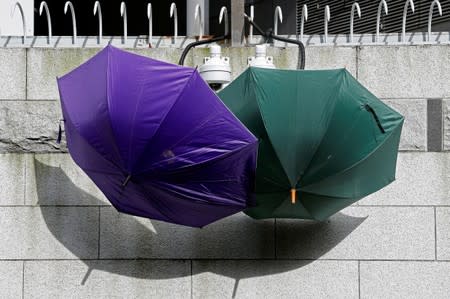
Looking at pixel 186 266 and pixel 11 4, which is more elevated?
pixel 11 4

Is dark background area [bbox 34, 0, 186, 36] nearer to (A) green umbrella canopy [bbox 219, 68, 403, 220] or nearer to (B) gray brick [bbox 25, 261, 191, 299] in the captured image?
(B) gray brick [bbox 25, 261, 191, 299]

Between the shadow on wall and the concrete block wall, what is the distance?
10mm

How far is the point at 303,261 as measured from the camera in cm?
899

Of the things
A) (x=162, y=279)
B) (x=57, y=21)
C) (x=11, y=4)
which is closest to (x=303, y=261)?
(x=162, y=279)

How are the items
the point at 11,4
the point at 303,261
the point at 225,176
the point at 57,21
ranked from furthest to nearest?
the point at 57,21 < the point at 11,4 < the point at 303,261 < the point at 225,176

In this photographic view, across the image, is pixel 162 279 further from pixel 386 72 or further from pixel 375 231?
pixel 386 72

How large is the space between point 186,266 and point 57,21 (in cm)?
996

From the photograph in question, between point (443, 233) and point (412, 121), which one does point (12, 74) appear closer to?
point (412, 121)

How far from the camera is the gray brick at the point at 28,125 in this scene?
9.30 m

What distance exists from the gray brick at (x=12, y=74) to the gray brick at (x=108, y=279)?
1773 mm

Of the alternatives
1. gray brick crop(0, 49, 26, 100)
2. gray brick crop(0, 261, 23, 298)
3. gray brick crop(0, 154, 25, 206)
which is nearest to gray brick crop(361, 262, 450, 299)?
gray brick crop(0, 261, 23, 298)

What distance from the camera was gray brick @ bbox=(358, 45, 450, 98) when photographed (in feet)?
30.0

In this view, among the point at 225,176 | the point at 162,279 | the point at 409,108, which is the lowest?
the point at 162,279

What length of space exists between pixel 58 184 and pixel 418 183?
12.0ft
